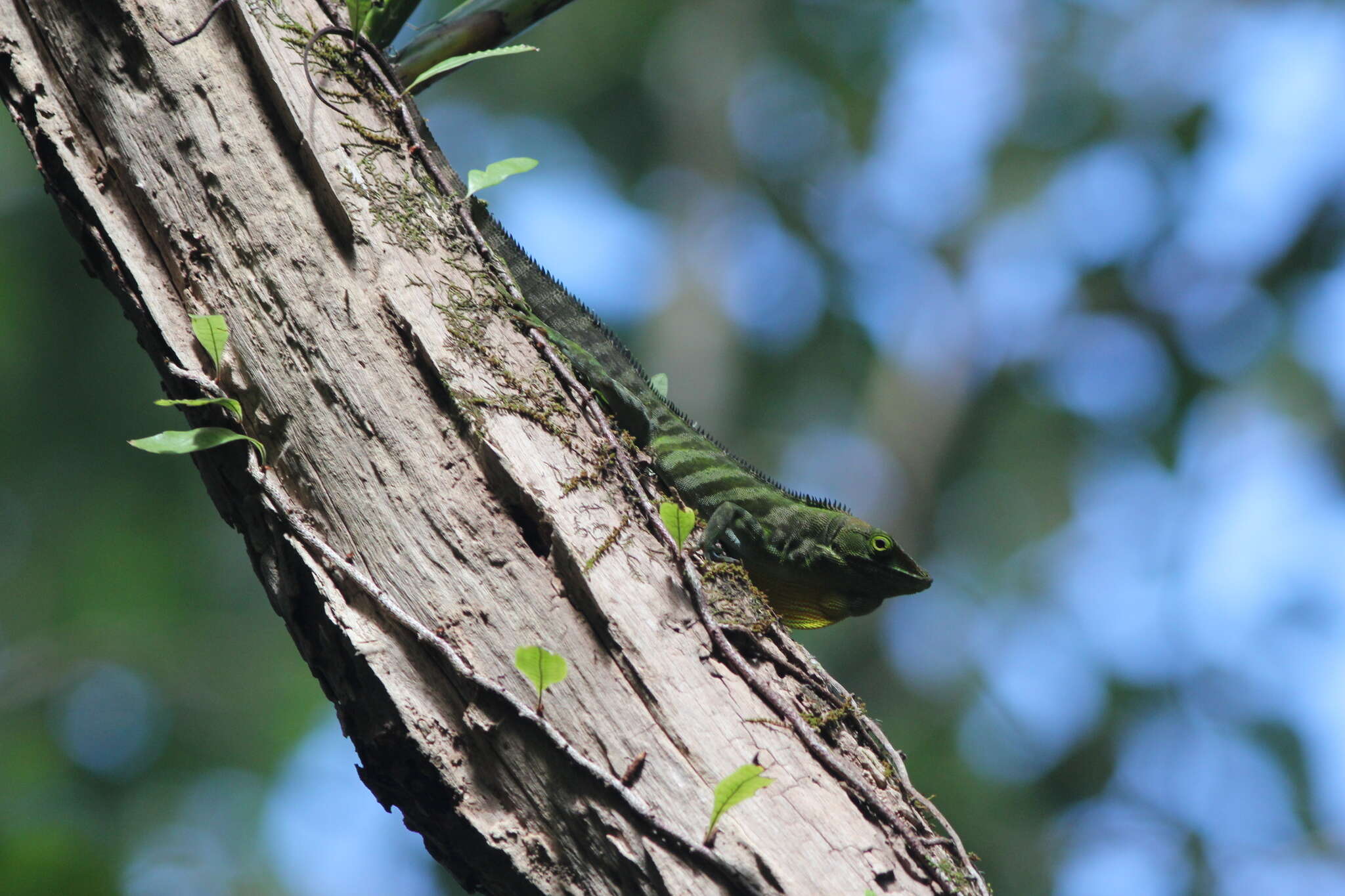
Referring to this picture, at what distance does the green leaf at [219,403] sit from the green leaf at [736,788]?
1562 millimetres

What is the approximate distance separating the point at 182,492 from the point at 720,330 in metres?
8.46

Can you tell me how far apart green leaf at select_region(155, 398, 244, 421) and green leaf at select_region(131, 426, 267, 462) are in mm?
53

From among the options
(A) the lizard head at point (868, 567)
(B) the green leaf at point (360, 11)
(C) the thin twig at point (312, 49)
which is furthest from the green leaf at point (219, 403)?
(A) the lizard head at point (868, 567)

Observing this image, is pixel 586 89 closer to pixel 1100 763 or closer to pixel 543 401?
pixel 1100 763

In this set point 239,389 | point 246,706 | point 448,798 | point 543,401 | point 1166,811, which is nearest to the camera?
point 448,798

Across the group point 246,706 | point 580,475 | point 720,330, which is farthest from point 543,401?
point 720,330

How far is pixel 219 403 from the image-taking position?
250 centimetres

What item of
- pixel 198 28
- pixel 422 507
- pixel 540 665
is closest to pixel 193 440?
pixel 422 507

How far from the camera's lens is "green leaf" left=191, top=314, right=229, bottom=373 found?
2463 mm

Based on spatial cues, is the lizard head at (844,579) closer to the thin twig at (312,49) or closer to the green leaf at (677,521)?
the green leaf at (677,521)

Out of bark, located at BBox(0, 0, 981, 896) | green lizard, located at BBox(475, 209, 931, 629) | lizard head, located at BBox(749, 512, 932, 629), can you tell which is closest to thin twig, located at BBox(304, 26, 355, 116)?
bark, located at BBox(0, 0, 981, 896)

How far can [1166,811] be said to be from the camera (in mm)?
13547

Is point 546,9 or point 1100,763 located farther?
point 1100,763

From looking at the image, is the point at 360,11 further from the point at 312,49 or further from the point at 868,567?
the point at 868,567
